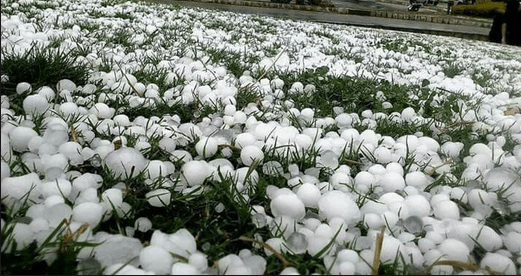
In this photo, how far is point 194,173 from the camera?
1208mm

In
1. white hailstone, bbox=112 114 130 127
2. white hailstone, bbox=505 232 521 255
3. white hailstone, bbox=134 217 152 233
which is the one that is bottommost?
white hailstone, bbox=505 232 521 255

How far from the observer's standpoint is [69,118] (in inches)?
60.9

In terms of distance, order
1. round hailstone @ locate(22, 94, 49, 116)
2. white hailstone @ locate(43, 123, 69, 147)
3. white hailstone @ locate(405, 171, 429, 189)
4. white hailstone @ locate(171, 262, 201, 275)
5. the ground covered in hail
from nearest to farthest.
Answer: white hailstone @ locate(171, 262, 201, 275), the ground covered in hail, white hailstone @ locate(43, 123, 69, 147), white hailstone @ locate(405, 171, 429, 189), round hailstone @ locate(22, 94, 49, 116)

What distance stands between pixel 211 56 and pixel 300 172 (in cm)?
201

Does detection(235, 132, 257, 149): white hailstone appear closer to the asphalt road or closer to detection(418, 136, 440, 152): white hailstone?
detection(418, 136, 440, 152): white hailstone

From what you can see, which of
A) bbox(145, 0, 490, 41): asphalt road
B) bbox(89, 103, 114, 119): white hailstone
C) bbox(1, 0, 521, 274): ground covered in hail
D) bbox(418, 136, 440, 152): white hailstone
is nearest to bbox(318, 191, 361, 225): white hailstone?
bbox(1, 0, 521, 274): ground covered in hail

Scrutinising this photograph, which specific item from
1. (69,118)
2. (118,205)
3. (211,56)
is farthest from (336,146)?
(211,56)

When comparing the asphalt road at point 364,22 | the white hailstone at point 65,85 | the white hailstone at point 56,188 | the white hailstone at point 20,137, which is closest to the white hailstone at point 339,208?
the white hailstone at point 56,188

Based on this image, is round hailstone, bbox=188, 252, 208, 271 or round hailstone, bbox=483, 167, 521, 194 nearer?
round hailstone, bbox=188, 252, 208, 271

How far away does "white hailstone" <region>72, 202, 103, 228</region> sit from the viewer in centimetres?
91

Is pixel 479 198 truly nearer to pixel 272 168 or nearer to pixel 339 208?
pixel 339 208

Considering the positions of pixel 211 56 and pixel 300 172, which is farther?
pixel 211 56

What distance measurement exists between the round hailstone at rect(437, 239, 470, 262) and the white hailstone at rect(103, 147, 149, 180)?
2.66ft

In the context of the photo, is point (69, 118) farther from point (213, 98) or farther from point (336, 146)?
point (336, 146)
